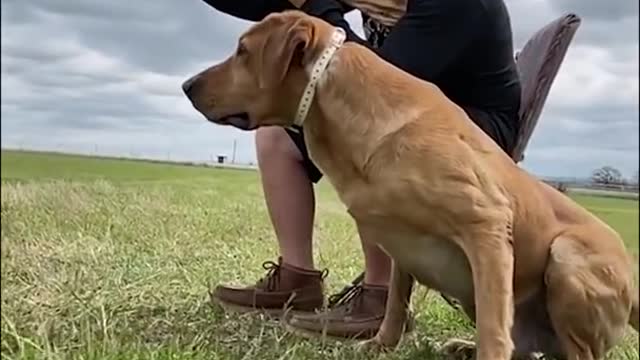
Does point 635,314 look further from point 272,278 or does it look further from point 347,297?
point 272,278

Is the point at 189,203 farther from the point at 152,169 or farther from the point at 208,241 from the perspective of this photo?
the point at 152,169

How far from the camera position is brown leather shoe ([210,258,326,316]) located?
292 centimetres

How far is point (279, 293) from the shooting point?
2.97m

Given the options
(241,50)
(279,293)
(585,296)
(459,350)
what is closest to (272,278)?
(279,293)

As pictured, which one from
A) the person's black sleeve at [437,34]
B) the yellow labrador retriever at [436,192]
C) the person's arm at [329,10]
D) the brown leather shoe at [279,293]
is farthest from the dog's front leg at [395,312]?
the person's arm at [329,10]

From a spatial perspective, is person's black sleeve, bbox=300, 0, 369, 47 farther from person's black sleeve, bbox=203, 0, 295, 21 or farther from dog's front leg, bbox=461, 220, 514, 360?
dog's front leg, bbox=461, 220, 514, 360

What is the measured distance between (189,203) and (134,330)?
60.1 inches

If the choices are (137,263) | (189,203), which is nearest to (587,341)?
(137,263)

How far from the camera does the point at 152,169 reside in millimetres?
2623

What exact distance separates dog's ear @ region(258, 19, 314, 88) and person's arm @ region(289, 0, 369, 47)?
1.51ft

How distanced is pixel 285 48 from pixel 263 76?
109 mm

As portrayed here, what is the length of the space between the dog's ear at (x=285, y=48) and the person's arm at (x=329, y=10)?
18.2 inches

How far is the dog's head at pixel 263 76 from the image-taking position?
2.25m

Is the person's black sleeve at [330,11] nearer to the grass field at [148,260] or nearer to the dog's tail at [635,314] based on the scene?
the grass field at [148,260]
